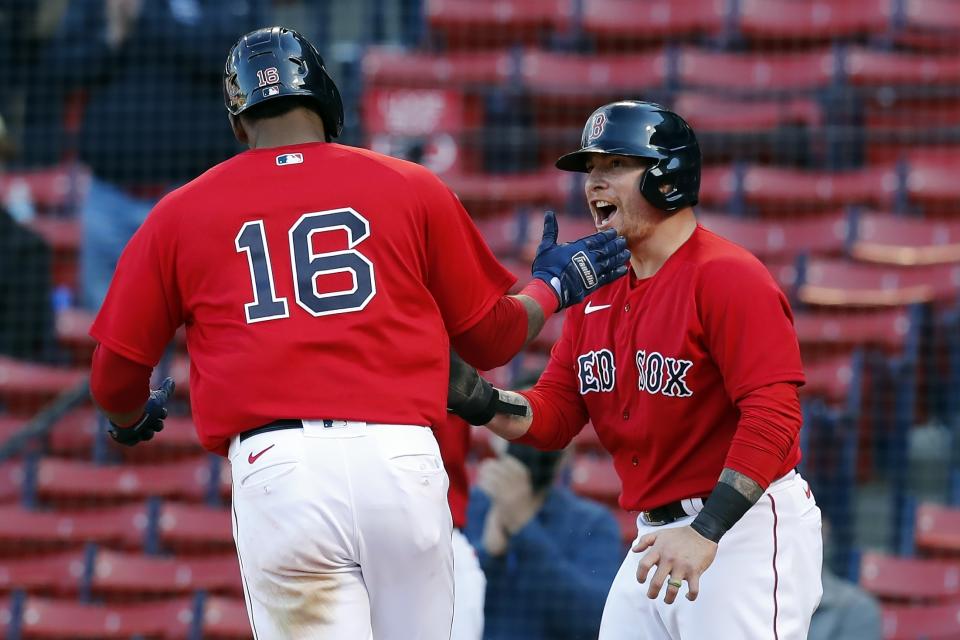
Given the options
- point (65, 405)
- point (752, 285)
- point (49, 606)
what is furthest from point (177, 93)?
point (752, 285)

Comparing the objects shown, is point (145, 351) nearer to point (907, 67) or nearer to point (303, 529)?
point (303, 529)

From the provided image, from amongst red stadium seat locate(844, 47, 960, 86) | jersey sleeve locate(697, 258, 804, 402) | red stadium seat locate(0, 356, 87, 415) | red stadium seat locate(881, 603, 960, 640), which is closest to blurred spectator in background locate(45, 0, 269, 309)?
red stadium seat locate(0, 356, 87, 415)

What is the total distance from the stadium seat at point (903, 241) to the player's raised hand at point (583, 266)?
144 inches

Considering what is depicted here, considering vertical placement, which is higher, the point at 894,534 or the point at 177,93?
the point at 177,93

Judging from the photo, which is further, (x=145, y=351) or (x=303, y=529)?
(x=145, y=351)

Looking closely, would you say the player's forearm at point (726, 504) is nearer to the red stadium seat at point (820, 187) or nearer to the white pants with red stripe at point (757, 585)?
the white pants with red stripe at point (757, 585)

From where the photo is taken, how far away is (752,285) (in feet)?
9.30

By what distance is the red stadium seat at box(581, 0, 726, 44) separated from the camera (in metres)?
7.52

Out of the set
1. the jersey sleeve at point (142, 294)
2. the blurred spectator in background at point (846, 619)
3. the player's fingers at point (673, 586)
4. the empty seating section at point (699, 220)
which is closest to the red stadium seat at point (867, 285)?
the empty seating section at point (699, 220)

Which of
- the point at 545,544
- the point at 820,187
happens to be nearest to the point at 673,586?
the point at 545,544

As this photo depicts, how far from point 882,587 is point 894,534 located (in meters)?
0.37

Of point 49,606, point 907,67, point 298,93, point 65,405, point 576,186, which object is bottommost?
point 49,606

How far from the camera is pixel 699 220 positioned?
21.6 ft

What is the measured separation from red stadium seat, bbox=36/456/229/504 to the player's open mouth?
3.44 m
